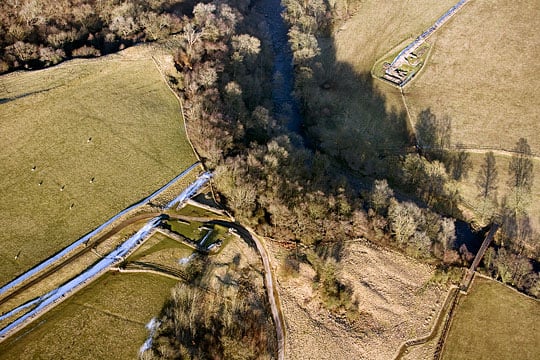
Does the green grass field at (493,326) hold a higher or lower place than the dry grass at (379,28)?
lower

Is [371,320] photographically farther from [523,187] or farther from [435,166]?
[523,187]

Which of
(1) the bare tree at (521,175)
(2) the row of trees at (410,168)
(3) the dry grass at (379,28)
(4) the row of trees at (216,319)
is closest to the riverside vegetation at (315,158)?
(2) the row of trees at (410,168)

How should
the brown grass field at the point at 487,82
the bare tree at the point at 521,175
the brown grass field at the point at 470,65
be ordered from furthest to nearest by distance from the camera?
the brown grass field at the point at 470,65 < the brown grass field at the point at 487,82 < the bare tree at the point at 521,175

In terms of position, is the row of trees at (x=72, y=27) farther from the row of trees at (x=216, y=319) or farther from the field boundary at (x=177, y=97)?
the row of trees at (x=216, y=319)

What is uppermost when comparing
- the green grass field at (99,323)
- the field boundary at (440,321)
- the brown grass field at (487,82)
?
the brown grass field at (487,82)

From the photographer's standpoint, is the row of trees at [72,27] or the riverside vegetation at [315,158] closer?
the riverside vegetation at [315,158]

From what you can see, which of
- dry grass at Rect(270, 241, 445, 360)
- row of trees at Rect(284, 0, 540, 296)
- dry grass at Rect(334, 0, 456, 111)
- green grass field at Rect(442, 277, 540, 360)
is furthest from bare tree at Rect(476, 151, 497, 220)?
dry grass at Rect(334, 0, 456, 111)
